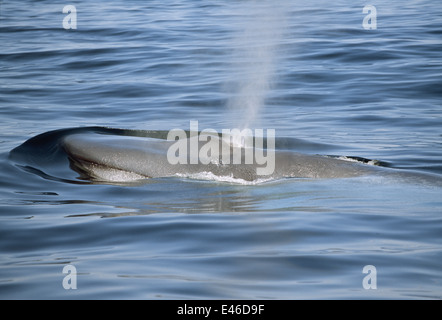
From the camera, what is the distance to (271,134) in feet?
34.8

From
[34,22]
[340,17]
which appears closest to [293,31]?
[340,17]

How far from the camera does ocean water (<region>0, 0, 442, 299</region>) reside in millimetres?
5230

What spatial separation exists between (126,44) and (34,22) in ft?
16.8

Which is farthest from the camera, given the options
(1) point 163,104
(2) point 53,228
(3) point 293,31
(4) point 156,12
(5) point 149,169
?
(4) point 156,12

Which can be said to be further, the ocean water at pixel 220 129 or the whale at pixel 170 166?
the whale at pixel 170 166

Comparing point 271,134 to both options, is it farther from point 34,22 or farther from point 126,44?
point 34,22

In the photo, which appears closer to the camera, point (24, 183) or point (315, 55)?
point (24, 183)

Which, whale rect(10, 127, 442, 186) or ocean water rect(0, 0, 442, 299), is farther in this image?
whale rect(10, 127, 442, 186)

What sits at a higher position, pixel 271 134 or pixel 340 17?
pixel 340 17

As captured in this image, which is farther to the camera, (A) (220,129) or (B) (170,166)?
(A) (220,129)

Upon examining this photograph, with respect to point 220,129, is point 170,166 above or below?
below

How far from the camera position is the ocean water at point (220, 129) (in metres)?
5.23

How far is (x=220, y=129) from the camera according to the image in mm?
10969
